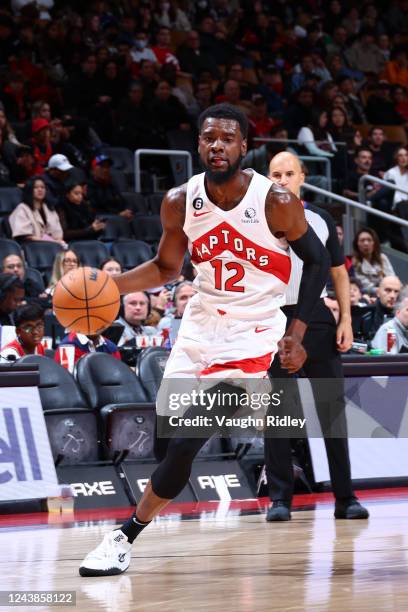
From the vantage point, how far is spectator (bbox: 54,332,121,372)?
28.9ft

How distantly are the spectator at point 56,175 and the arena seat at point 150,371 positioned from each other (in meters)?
4.39

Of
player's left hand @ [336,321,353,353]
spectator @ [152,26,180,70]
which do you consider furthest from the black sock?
spectator @ [152,26,180,70]

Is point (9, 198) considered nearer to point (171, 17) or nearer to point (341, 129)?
point (341, 129)

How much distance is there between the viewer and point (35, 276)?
11094 mm

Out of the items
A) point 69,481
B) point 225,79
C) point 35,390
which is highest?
point 225,79

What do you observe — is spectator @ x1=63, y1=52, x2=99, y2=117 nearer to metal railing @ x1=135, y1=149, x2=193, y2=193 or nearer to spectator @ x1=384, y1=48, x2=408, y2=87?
metal railing @ x1=135, y1=149, x2=193, y2=193

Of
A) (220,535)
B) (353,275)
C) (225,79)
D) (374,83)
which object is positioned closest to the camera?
(220,535)

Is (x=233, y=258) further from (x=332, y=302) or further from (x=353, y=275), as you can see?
(x=353, y=275)

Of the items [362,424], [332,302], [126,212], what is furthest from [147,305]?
[126,212]

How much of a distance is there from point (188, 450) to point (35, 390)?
296cm

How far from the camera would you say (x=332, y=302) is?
10.2 m

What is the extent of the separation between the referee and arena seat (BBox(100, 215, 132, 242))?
629 centimetres

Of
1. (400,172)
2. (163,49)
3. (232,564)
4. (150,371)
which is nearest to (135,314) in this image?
(150,371)

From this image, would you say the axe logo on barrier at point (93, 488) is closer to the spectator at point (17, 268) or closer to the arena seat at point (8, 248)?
the spectator at point (17, 268)
